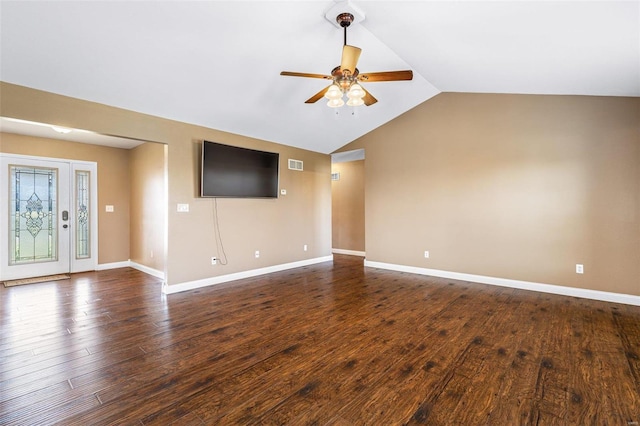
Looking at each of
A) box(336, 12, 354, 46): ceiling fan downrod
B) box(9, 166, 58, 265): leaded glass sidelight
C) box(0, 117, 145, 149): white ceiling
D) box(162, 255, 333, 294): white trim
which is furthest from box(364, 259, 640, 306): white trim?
box(9, 166, 58, 265): leaded glass sidelight

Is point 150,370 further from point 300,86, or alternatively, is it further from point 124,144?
point 124,144

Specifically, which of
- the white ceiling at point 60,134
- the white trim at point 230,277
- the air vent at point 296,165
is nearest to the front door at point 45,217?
the white ceiling at point 60,134

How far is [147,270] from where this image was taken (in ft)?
19.1

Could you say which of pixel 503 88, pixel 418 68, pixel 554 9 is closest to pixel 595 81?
pixel 503 88

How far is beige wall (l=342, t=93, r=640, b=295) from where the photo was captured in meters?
3.89

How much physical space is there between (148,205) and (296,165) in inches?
123

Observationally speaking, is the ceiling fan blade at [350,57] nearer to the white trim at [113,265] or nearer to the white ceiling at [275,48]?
the white ceiling at [275,48]

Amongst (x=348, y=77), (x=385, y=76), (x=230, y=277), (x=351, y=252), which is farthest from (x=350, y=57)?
(x=351, y=252)

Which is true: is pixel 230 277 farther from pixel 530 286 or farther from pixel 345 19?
pixel 530 286

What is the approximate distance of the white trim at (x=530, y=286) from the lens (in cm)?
387

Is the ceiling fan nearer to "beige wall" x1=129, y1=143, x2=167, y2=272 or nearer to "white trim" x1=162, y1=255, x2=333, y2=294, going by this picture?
"white trim" x1=162, y1=255, x2=333, y2=294

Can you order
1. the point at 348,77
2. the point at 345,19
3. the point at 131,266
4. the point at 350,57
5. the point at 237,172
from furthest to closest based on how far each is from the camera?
the point at 131,266 → the point at 237,172 → the point at 345,19 → the point at 348,77 → the point at 350,57

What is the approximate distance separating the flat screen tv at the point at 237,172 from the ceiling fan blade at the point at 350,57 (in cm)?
271

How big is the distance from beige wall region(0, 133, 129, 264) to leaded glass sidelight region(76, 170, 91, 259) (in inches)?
8.0
